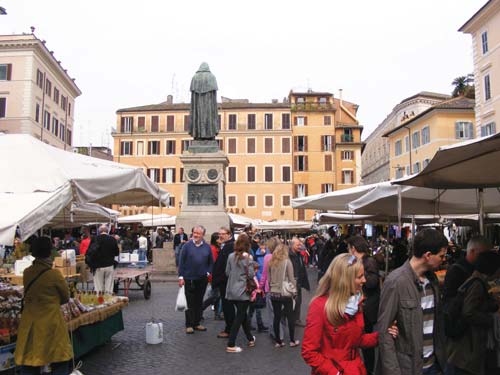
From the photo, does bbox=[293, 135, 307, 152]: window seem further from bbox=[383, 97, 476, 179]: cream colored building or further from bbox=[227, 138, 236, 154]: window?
bbox=[383, 97, 476, 179]: cream colored building

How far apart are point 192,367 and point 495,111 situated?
31.4 m

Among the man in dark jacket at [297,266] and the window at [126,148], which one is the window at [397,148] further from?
the man in dark jacket at [297,266]

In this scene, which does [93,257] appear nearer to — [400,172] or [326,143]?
[400,172]

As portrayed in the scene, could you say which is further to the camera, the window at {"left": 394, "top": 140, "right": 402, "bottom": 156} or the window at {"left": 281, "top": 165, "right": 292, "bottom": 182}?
the window at {"left": 281, "top": 165, "right": 292, "bottom": 182}

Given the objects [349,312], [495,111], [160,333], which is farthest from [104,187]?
[495,111]

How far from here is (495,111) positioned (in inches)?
1288

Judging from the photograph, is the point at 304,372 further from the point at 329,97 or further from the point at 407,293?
the point at 329,97

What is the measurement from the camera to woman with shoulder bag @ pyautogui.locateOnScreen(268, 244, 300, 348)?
7.65 metres

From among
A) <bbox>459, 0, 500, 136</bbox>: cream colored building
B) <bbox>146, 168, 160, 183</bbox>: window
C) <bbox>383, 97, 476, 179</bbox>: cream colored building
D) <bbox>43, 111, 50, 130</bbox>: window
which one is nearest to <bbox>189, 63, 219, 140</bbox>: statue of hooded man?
<bbox>459, 0, 500, 136</bbox>: cream colored building

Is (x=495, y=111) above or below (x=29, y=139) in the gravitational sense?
above

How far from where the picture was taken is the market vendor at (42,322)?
4941 mm

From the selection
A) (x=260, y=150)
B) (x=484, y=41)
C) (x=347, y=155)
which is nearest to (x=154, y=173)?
(x=260, y=150)

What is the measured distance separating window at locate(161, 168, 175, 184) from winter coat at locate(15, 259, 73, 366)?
5366cm

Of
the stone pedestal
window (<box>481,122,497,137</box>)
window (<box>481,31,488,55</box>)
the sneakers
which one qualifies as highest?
window (<box>481,31,488,55</box>)
